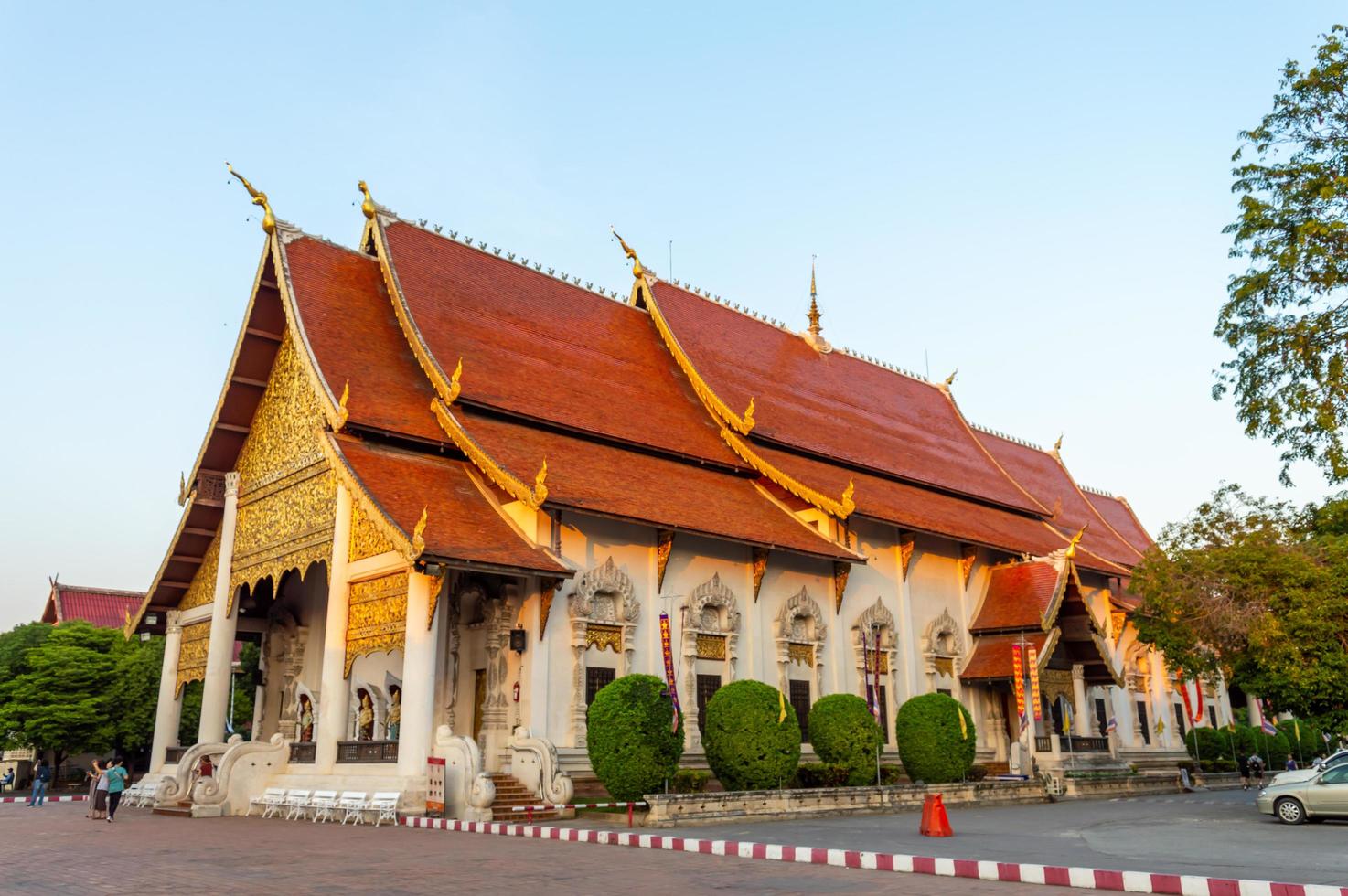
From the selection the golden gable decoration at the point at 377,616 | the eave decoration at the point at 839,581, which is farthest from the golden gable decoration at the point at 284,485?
the eave decoration at the point at 839,581

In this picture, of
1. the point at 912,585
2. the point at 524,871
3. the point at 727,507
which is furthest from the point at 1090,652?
the point at 524,871

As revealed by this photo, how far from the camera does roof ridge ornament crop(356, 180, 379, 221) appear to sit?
65.2ft

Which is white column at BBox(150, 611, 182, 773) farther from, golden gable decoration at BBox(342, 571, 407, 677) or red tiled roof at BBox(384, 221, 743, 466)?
red tiled roof at BBox(384, 221, 743, 466)

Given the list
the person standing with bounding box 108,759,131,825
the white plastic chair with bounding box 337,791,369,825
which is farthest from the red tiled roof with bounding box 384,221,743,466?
Answer: the person standing with bounding box 108,759,131,825

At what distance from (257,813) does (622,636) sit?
599 centimetres

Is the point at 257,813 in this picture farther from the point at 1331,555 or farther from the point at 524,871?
the point at 1331,555

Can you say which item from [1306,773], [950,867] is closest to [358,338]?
[950,867]

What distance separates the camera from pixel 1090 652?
24062mm

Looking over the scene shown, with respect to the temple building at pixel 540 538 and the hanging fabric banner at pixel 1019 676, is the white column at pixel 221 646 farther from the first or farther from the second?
the hanging fabric banner at pixel 1019 676

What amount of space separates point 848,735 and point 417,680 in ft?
21.9

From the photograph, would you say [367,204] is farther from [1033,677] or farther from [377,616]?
[1033,677]

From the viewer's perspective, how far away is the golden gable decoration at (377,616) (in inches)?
593

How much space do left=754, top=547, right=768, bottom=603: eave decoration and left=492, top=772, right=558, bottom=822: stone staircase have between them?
617cm

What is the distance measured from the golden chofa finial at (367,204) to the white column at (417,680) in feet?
27.3
